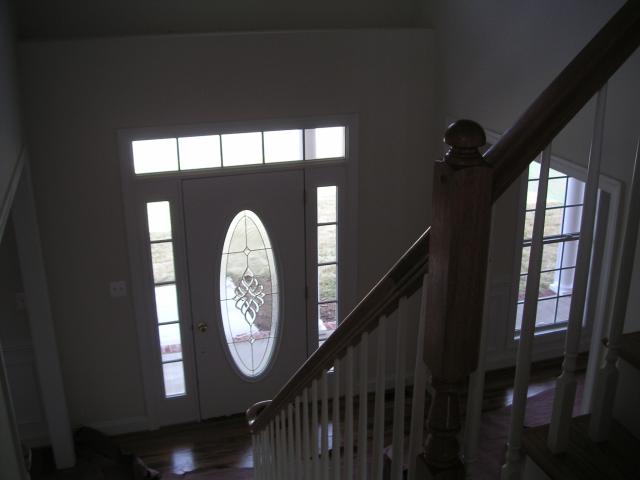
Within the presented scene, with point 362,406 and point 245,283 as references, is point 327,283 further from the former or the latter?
point 362,406

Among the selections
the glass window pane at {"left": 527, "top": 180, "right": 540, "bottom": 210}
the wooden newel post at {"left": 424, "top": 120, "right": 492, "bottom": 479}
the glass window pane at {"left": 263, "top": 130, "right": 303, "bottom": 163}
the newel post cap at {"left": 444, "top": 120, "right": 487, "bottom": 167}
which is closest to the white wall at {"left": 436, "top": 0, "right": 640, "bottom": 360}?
the glass window pane at {"left": 527, "top": 180, "right": 540, "bottom": 210}

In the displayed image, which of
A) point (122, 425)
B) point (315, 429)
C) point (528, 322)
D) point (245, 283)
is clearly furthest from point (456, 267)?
point (122, 425)

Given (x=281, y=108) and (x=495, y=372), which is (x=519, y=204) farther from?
(x=281, y=108)

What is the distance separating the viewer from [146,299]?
445 cm

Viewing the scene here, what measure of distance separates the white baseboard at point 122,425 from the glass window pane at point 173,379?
10.6 inches

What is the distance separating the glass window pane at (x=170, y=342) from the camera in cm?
461

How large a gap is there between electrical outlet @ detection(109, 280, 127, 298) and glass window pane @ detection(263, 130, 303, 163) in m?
1.31

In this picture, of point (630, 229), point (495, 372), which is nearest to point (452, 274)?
point (630, 229)

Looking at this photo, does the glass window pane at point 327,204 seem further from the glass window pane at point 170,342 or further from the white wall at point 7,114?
the white wall at point 7,114

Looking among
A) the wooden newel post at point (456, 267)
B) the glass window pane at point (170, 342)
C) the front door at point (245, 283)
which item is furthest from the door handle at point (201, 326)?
the wooden newel post at point (456, 267)

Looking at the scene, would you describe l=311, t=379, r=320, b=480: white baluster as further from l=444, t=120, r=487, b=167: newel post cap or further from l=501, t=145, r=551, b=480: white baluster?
l=444, t=120, r=487, b=167: newel post cap

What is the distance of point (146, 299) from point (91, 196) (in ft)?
2.68

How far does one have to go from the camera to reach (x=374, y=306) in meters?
1.36

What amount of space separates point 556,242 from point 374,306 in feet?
13.1
